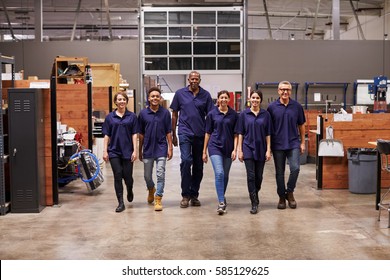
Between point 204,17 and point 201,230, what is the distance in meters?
11.6

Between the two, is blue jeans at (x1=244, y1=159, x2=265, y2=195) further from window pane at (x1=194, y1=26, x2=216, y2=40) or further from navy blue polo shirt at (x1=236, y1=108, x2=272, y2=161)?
window pane at (x1=194, y1=26, x2=216, y2=40)

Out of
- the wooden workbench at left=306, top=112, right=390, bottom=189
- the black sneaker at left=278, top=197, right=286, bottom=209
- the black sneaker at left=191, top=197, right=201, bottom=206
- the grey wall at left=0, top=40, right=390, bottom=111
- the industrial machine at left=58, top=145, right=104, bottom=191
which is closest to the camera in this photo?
the black sneaker at left=278, top=197, right=286, bottom=209

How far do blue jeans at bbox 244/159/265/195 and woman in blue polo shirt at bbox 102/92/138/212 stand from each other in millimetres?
1348

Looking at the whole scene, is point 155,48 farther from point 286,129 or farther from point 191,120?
point 286,129

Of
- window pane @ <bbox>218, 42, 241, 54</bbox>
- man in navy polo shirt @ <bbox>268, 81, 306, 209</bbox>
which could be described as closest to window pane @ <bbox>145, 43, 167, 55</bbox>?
window pane @ <bbox>218, 42, 241, 54</bbox>

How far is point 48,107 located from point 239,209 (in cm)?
270

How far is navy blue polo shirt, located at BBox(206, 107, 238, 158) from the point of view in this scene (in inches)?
239

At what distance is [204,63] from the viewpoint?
1595 centimetres

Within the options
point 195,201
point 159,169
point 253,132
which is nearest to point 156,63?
point 195,201

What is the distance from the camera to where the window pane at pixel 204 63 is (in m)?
15.9

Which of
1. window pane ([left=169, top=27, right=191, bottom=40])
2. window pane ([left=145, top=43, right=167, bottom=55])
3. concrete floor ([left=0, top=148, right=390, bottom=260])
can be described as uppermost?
window pane ([left=169, top=27, right=191, bottom=40])

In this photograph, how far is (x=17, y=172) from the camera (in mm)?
6223

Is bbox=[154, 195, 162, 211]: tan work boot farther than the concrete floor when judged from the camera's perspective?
Yes

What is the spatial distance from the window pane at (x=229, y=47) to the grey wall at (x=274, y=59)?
380mm
